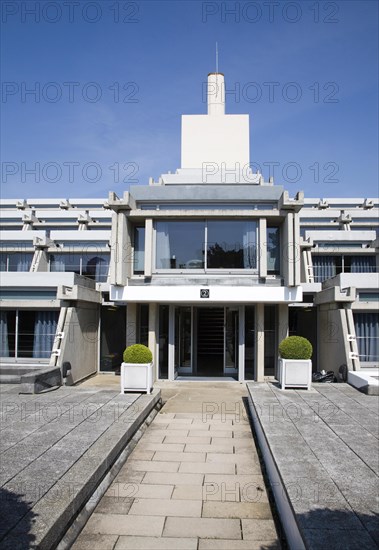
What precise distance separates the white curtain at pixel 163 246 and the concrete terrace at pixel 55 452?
540 centimetres

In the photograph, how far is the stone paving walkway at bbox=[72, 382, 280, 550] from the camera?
18.3 feet

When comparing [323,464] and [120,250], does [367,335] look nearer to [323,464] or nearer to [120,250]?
[120,250]

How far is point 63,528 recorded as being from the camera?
5270mm

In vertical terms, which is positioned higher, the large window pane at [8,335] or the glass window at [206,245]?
the glass window at [206,245]

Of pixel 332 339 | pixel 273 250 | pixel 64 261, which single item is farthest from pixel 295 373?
pixel 64 261

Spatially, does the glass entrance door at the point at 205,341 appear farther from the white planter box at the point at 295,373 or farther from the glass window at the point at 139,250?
the white planter box at the point at 295,373

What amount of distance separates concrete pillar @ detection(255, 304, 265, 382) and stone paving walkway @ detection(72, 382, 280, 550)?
577cm

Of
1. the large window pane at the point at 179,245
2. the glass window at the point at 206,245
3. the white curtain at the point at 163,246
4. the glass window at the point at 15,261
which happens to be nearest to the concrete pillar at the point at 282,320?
the glass window at the point at 206,245

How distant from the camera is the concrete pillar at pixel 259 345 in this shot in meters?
16.8

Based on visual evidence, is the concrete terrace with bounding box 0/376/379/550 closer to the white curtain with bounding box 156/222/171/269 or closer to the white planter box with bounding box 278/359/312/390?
the white planter box with bounding box 278/359/312/390

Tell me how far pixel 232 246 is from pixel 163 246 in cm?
247

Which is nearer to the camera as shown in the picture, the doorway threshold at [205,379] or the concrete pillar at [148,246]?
the concrete pillar at [148,246]

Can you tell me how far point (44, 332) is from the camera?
55.2 feet

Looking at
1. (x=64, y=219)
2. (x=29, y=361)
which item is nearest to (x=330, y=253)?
(x=29, y=361)
